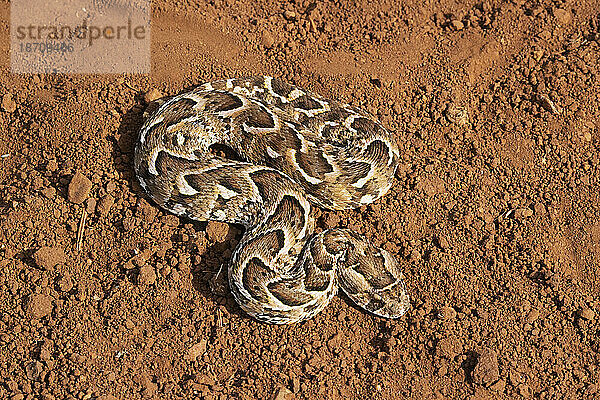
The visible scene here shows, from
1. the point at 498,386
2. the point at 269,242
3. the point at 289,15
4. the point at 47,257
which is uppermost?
the point at 289,15

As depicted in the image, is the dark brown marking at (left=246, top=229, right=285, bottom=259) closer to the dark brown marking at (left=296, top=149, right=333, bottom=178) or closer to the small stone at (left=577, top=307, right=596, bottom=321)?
the dark brown marking at (left=296, top=149, right=333, bottom=178)

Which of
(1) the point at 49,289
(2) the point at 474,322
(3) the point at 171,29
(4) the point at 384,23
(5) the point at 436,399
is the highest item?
(4) the point at 384,23

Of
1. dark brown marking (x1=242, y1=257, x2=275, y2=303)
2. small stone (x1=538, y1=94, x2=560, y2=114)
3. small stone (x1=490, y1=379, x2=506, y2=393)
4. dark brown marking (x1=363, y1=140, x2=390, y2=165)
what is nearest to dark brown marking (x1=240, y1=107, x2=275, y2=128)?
dark brown marking (x1=363, y1=140, x2=390, y2=165)

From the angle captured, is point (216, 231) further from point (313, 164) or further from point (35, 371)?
point (35, 371)

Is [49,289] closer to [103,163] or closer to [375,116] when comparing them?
[103,163]

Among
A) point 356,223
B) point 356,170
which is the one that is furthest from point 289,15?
point 356,223

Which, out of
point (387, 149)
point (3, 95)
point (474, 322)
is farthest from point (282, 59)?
point (474, 322)

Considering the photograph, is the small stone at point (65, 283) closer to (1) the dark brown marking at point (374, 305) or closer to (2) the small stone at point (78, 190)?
(2) the small stone at point (78, 190)
